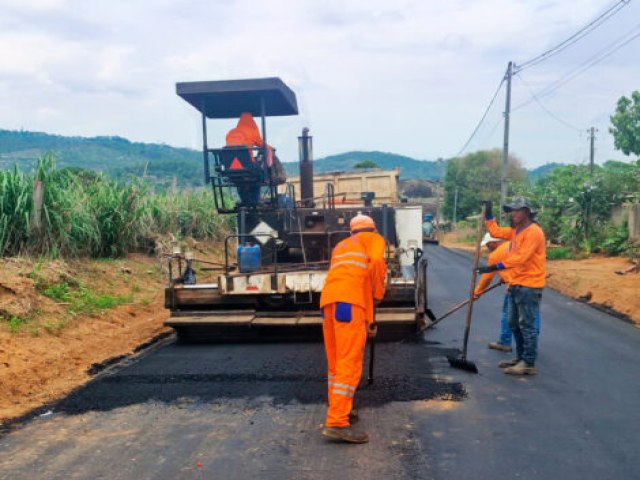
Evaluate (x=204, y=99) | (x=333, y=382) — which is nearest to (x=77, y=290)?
(x=204, y=99)

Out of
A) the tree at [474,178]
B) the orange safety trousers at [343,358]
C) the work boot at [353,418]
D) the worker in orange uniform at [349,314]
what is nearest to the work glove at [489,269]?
the worker in orange uniform at [349,314]

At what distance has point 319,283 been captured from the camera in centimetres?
730

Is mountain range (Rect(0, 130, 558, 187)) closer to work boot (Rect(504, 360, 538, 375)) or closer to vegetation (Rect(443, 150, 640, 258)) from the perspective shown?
vegetation (Rect(443, 150, 640, 258))

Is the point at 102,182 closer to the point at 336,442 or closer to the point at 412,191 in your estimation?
the point at 336,442

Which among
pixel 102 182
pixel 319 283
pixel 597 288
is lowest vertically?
pixel 597 288

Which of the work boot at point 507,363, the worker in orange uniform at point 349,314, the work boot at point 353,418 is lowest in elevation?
the work boot at point 507,363

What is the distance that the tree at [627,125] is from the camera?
101ft

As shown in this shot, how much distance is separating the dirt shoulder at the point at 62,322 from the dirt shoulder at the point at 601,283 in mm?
7163

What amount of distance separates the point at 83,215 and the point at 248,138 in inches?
151

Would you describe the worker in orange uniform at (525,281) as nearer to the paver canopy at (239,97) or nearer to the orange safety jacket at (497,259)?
the orange safety jacket at (497,259)

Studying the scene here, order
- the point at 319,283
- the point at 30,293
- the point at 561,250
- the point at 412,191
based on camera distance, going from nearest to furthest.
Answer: the point at 319,283
the point at 30,293
the point at 561,250
the point at 412,191

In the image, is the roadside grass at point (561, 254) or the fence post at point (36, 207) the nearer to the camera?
the fence post at point (36, 207)

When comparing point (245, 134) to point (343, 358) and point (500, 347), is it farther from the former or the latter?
point (343, 358)

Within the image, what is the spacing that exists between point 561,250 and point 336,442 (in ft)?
59.2
